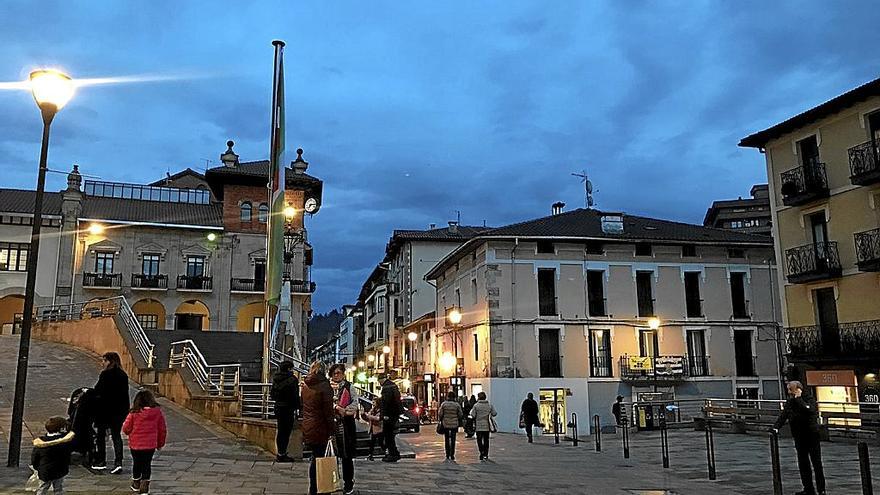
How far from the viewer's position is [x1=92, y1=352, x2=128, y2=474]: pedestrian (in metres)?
10.3

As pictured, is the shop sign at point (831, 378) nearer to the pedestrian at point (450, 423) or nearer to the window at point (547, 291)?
the window at point (547, 291)

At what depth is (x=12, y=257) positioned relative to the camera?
46.5 metres

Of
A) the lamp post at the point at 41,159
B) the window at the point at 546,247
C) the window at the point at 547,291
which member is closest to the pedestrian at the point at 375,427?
the lamp post at the point at 41,159

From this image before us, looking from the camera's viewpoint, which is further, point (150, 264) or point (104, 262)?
point (150, 264)

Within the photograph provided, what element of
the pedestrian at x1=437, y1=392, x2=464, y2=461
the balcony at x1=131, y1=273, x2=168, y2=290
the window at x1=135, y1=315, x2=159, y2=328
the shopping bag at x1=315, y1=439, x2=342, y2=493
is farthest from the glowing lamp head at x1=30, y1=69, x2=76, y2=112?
the window at x1=135, y1=315, x2=159, y2=328

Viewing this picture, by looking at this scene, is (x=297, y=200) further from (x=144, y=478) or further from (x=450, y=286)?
(x=144, y=478)

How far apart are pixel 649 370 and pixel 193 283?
30.8 meters

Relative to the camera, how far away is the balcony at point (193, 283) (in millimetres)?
49000

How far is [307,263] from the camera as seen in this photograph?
56250 mm

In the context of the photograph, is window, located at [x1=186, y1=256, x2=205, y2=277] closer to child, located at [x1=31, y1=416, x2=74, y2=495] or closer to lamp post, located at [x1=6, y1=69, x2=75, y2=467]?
lamp post, located at [x1=6, y1=69, x2=75, y2=467]

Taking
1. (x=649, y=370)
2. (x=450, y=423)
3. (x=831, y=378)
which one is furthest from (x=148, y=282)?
(x=831, y=378)

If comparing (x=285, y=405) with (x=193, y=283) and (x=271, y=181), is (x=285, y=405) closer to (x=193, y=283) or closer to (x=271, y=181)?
(x=271, y=181)

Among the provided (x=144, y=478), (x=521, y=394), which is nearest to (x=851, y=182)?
(x=521, y=394)

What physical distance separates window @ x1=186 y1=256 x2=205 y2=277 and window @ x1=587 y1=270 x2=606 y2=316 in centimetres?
Result: 2760
